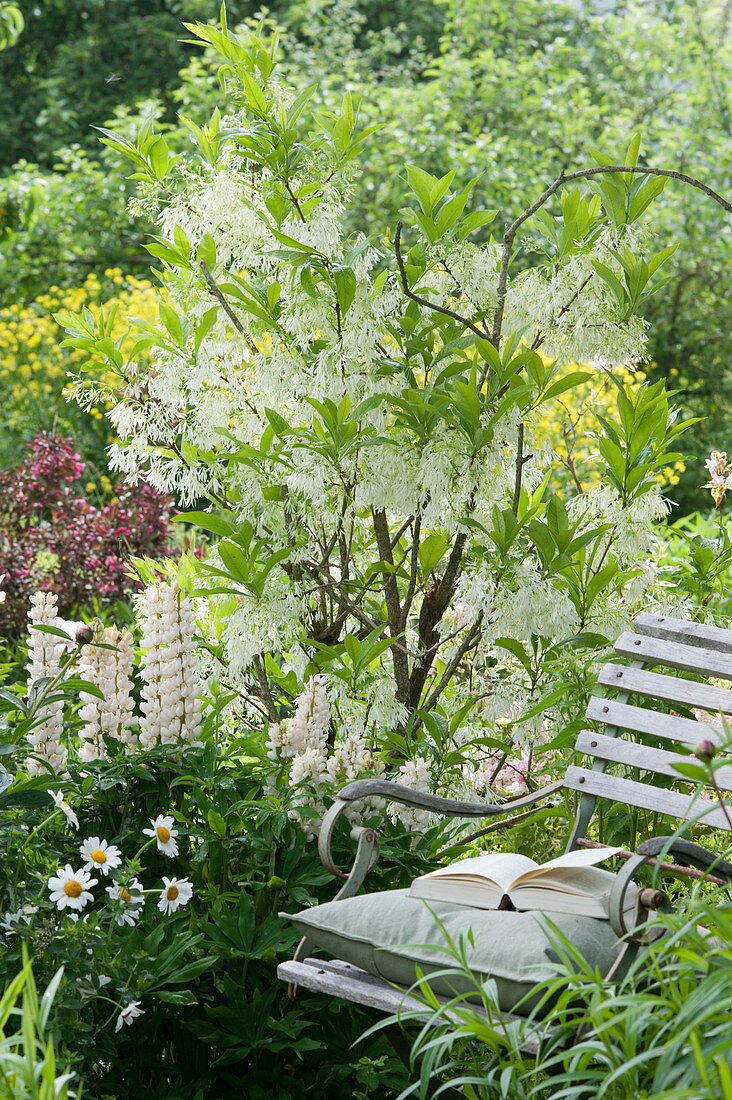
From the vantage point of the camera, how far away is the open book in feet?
5.48

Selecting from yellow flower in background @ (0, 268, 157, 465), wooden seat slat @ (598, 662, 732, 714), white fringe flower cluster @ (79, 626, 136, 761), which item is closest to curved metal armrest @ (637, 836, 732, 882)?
wooden seat slat @ (598, 662, 732, 714)

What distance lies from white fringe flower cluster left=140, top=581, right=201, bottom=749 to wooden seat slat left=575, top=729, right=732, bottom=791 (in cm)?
76

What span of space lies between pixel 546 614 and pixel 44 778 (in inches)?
39.1

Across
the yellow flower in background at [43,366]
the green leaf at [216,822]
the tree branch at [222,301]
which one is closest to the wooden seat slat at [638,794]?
the green leaf at [216,822]

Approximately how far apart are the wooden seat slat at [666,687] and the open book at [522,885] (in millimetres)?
369

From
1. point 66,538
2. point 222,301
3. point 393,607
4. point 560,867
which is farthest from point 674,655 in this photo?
point 66,538

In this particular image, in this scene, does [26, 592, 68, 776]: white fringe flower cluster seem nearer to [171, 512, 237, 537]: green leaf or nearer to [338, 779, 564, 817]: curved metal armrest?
[171, 512, 237, 537]: green leaf

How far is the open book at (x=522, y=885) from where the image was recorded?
1670 mm

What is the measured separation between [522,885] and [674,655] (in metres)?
0.58

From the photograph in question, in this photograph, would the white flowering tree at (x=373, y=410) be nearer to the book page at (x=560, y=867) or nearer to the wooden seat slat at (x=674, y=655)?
the wooden seat slat at (x=674, y=655)

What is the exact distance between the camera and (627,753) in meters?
2.02

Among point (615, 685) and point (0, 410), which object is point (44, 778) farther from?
point (0, 410)

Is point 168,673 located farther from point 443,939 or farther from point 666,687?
point 666,687

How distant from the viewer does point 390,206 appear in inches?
281
